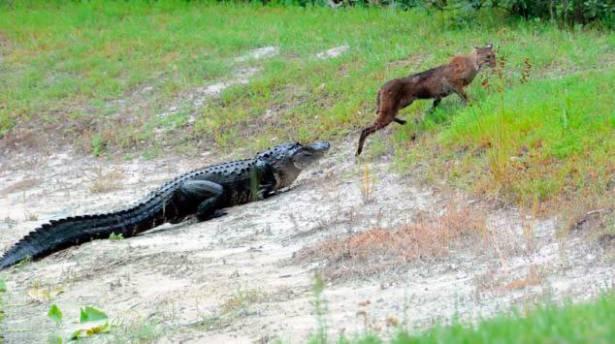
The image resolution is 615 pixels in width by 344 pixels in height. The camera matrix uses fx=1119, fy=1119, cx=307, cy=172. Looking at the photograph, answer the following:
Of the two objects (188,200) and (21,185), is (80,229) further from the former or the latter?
(21,185)

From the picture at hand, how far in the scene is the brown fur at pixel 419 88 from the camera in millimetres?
11852

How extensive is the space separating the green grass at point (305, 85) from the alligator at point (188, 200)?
1.03 metres

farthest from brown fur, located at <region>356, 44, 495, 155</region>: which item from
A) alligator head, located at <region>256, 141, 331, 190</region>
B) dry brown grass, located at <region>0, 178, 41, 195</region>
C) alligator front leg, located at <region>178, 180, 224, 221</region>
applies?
dry brown grass, located at <region>0, 178, 41, 195</region>

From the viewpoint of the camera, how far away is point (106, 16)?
2038 cm

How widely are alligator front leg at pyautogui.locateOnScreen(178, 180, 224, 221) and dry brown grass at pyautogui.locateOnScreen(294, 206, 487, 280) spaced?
2.45m

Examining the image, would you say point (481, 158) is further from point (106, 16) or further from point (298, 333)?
point (106, 16)

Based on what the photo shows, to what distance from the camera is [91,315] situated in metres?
7.65

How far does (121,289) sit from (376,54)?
7.30m

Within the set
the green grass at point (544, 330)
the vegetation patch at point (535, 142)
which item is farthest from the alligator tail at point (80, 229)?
the green grass at point (544, 330)

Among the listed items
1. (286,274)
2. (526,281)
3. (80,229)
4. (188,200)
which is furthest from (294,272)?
(188,200)

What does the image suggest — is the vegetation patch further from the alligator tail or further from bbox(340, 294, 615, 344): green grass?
bbox(340, 294, 615, 344): green grass

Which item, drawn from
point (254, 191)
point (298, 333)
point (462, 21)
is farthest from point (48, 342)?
point (462, 21)

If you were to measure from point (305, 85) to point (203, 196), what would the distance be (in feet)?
12.8

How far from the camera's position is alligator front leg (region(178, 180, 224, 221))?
11.2 m
